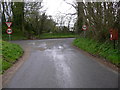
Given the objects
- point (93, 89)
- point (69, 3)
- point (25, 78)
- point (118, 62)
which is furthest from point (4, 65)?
point (69, 3)

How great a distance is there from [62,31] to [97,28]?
1617 inches

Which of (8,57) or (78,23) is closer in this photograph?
(8,57)

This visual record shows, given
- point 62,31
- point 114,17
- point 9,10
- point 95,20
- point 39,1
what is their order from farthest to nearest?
point 62,31, point 9,10, point 39,1, point 95,20, point 114,17

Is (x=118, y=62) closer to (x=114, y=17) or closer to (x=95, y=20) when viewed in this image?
(x=114, y=17)

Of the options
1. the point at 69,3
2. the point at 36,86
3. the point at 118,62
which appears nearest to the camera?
the point at 36,86

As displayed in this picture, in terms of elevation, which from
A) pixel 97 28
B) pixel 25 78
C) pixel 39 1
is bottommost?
pixel 25 78

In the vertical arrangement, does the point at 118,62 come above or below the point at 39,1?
below

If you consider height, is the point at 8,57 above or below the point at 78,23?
below

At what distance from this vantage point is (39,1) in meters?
38.3

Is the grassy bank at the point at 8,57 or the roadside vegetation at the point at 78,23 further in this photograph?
the roadside vegetation at the point at 78,23

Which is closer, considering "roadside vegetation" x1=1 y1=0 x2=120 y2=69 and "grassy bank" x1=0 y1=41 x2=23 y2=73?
"grassy bank" x1=0 y1=41 x2=23 y2=73

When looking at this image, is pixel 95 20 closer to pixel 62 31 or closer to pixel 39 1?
pixel 39 1

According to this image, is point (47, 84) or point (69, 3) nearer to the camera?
point (47, 84)

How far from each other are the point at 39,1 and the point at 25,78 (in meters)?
34.6
